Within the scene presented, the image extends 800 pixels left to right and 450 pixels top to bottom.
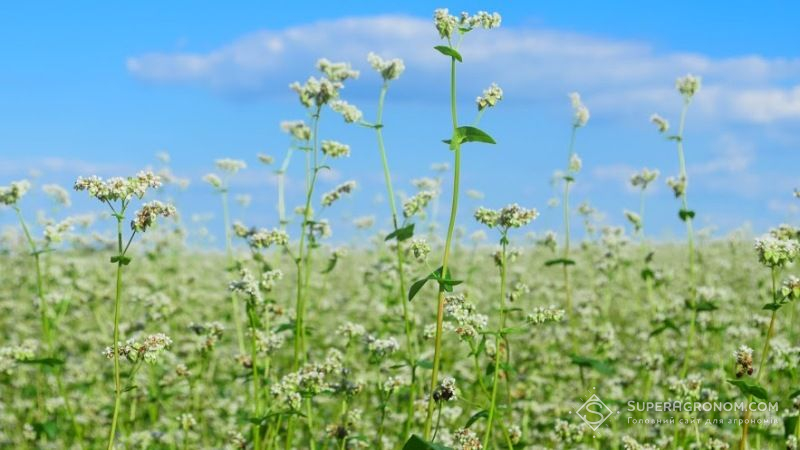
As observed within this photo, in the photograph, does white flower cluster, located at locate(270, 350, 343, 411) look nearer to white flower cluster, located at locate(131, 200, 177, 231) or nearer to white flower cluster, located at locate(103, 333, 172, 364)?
white flower cluster, located at locate(103, 333, 172, 364)

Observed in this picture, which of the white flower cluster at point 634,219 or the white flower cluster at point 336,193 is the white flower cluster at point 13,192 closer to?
the white flower cluster at point 336,193

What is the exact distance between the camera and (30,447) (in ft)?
36.1

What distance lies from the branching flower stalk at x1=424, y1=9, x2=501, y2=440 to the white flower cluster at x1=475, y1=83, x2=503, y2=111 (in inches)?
14.7

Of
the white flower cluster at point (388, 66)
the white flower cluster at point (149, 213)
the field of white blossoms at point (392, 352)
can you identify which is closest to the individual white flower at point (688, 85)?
the field of white blossoms at point (392, 352)

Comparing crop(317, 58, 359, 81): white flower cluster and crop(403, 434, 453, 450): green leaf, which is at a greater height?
crop(317, 58, 359, 81): white flower cluster

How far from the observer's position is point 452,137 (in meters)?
4.94

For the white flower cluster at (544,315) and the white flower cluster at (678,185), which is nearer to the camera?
the white flower cluster at (544,315)

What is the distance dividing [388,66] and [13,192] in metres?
4.06

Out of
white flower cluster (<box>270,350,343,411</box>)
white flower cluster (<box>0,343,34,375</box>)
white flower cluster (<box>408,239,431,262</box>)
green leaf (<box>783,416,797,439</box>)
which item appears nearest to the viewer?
white flower cluster (<box>408,239,431,262</box>)

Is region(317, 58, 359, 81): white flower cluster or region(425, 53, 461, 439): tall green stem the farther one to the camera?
region(317, 58, 359, 81): white flower cluster

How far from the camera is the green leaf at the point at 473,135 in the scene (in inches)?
192

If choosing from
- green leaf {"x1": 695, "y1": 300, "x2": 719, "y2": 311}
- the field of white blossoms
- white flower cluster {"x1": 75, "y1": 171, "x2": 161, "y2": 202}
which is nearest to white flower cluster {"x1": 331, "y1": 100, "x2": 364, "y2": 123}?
the field of white blossoms

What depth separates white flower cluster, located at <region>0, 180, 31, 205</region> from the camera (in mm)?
8695

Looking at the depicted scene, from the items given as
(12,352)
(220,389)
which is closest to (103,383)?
(220,389)
